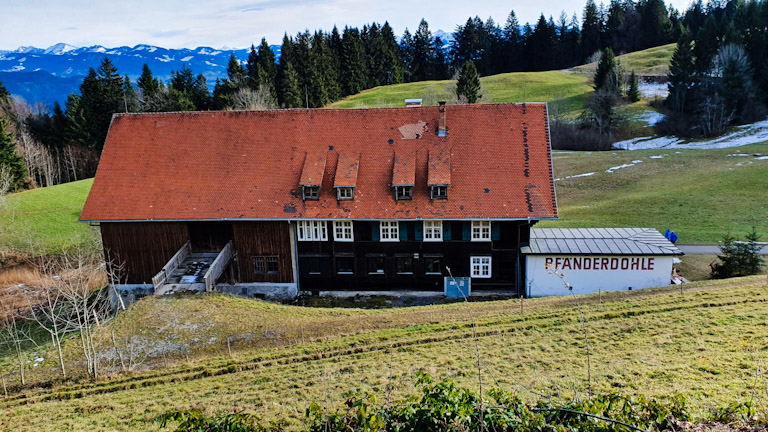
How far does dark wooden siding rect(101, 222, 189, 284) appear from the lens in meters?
26.2

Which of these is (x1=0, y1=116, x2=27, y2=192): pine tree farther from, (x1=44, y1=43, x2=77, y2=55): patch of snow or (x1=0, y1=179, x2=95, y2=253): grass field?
(x1=44, y1=43, x2=77, y2=55): patch of snow

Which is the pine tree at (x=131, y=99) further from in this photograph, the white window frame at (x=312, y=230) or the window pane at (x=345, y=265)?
the window pane at (x=345, y=265)

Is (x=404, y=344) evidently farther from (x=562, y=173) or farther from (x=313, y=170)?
(x=562, y=173)

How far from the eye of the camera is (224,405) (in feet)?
43.4

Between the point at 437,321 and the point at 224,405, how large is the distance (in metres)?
9.06

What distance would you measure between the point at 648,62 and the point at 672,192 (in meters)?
58.0

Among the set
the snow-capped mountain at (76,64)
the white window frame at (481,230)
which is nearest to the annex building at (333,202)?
the white window frame at (481,230)

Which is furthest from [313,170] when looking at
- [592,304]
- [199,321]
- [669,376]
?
[669,376]

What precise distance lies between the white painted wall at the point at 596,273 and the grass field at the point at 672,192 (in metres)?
9.28

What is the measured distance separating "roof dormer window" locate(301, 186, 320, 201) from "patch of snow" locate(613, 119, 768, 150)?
166 ft

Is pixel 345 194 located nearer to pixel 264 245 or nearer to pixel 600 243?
pixel 264 245

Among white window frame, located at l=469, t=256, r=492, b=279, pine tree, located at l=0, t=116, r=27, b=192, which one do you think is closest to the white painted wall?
white window frame, located at l=469, t=256, r=492, b=279

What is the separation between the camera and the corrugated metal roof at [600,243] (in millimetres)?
24328

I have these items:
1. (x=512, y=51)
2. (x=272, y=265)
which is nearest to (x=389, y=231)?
(x=272, y=265)
